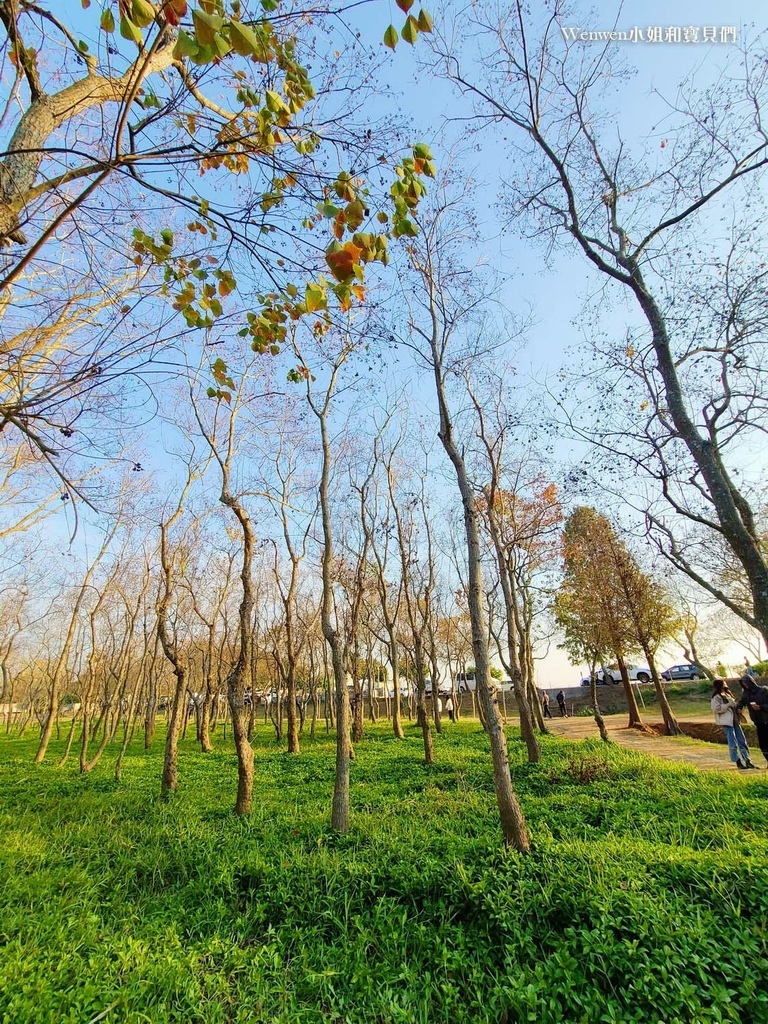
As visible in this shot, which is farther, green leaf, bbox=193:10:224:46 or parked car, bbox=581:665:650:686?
parked car, bbox=581:665:650:686

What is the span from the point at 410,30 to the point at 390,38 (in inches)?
3.0

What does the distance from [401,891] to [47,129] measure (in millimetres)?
5392

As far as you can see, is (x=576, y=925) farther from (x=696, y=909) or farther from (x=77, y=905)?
(x=77, y=905)

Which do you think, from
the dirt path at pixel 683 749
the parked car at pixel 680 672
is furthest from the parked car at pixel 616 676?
the dirt path at pixel 683 749

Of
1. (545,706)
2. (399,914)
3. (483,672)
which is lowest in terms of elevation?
(399,914)

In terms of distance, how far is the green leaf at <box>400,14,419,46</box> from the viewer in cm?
143

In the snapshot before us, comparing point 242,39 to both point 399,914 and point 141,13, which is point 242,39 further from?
point 399,914

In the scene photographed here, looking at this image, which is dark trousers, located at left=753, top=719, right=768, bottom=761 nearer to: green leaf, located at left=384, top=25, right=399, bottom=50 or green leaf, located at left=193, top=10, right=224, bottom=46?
green leaf, located at left=384, top=25, right=399, bottom=50

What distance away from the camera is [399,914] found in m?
3.58

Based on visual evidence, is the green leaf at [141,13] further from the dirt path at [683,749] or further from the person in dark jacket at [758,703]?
the dirt path at [683,749]

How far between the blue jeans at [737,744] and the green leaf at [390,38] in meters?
10.6

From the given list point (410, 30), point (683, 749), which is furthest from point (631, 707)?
point (410, 30)

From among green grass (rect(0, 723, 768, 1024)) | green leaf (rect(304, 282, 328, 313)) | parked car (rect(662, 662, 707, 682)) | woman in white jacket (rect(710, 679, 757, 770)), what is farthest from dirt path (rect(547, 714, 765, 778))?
parked car (rect(662, 662, 707, 682))

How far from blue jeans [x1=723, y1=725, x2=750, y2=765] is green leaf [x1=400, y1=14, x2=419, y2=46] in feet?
34.6
